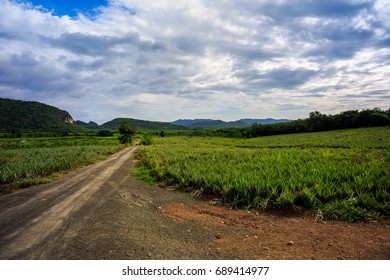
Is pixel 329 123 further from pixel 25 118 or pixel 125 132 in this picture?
pixel 25 118

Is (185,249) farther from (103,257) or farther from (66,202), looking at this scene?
(66,202)

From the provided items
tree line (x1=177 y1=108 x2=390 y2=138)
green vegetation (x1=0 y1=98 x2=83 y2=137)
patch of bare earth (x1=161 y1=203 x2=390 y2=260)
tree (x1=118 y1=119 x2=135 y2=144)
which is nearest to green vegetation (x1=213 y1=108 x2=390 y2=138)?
tree line (x1=177 y1=108 x2=390 y2=138)

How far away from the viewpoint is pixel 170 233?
241 inches

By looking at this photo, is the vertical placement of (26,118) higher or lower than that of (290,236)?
higher

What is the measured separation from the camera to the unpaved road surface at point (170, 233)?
4.98 meters

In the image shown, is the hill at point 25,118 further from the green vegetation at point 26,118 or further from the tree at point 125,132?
the tree at point 125,132

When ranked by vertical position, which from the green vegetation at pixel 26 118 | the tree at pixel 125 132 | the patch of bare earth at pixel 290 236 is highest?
the green vegetation at pixel 26 118

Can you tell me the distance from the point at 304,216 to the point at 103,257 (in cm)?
584

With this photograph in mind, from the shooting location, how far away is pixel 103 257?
15.9 feet

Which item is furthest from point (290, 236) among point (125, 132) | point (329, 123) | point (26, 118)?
point (26, 118)

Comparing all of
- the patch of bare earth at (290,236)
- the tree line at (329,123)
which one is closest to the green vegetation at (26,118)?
the tree line at (329,123)

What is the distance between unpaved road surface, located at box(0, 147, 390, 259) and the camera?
16.3ft
